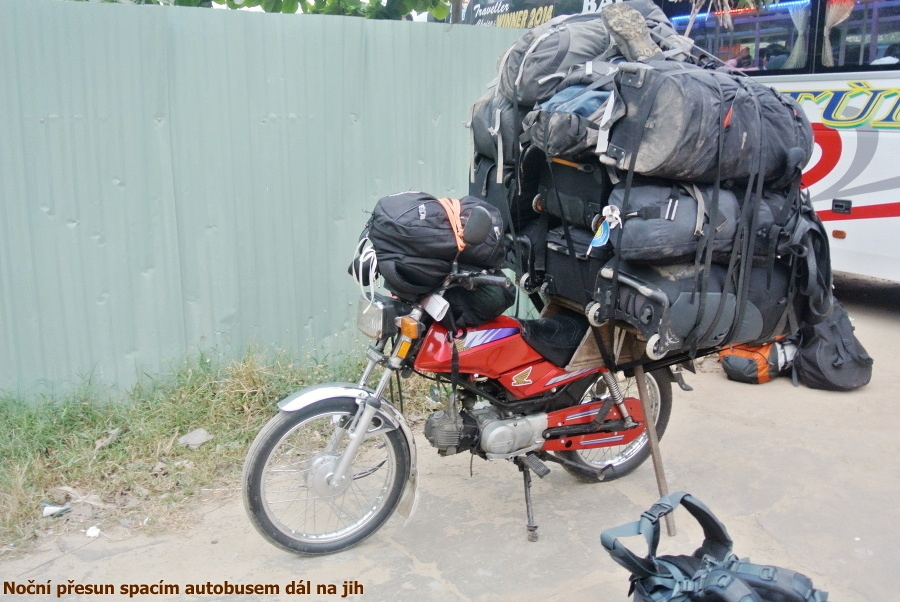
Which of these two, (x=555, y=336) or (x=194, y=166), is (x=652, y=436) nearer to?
(x=555, y=336)

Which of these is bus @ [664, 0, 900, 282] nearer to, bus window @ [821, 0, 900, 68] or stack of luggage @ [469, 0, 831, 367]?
bus window @ [821, 0, 900, 68]

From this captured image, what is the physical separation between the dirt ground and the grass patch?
0.56 feet

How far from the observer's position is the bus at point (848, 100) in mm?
6336

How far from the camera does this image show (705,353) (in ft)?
12.0

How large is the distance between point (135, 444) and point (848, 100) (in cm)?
570

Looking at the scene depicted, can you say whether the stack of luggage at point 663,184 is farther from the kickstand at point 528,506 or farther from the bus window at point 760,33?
the bus window at point 760,33

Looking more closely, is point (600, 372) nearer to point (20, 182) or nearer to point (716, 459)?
point (716, 459)

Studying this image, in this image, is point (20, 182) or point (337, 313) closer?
point (20, 182)

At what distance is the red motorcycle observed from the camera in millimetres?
3150

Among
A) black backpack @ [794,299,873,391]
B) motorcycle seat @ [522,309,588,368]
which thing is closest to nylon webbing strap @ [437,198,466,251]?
motorcycle seat @ [522,309,588,368]

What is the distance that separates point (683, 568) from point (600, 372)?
1279 mm

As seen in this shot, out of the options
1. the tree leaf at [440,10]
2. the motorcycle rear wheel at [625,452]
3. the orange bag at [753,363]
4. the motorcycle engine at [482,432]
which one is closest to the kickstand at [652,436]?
the motorcycle rear wheel at [625,452]

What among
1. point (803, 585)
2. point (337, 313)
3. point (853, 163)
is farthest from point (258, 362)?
point (853, 163)

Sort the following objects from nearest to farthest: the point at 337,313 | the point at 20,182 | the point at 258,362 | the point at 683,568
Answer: the point at 683,568 → the point at 20,182 → the point at 258,362 → the point at 337,313
